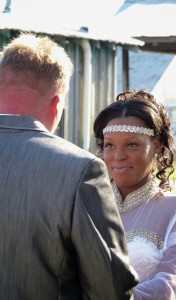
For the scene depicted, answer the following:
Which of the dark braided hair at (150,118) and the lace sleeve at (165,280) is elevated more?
the dark braided hair at (150,118)

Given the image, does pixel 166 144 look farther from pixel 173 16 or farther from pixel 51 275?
pixel 173 16

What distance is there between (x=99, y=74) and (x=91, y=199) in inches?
411

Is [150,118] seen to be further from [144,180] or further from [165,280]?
[165,280]

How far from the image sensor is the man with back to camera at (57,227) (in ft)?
9.07

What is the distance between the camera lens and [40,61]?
9.77 ft

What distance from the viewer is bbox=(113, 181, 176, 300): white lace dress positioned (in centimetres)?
340

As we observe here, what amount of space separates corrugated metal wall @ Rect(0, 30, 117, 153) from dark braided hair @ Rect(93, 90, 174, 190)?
7561mm

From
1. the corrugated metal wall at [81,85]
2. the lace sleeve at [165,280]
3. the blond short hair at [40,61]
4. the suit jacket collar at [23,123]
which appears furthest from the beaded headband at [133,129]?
the corrugated metal wall at [81,85]

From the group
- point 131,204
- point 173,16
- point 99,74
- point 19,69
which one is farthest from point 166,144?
point 173,16

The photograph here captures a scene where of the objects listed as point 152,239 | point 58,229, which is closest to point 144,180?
point 152,239

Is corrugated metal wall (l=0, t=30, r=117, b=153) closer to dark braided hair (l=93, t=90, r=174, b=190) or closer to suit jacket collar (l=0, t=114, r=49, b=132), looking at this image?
dark braided hair (l=93, t=90, r=174, b=190)

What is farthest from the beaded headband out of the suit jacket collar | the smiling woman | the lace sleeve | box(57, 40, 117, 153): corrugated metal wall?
box(57, 40, 117, 153): corrugated metal wall

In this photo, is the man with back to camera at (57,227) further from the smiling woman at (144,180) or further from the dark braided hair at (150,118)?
the dark braided hair at (150,118)

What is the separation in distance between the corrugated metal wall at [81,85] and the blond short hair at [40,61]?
856 cm
